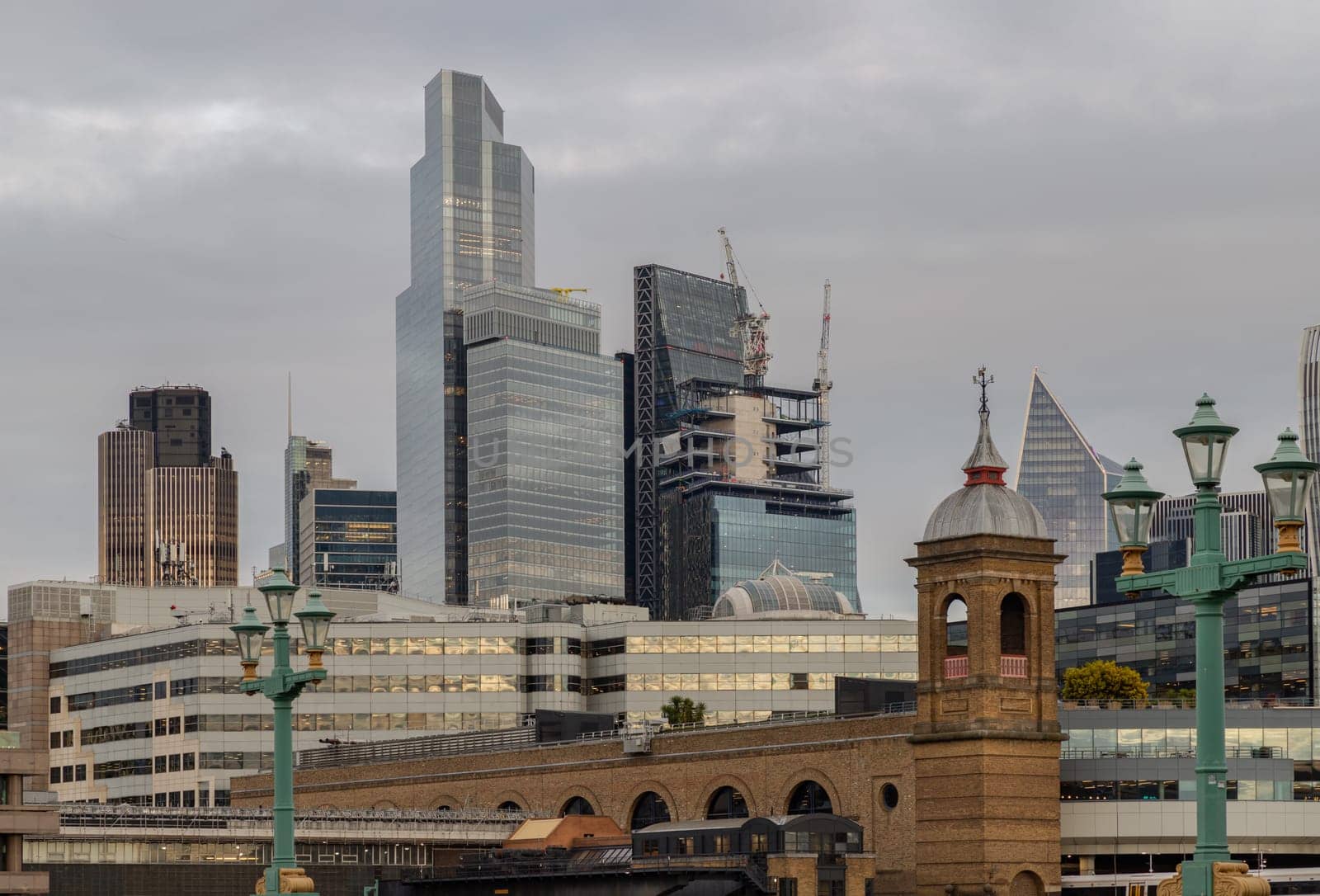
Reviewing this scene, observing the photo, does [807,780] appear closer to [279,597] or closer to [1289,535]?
[279,597]

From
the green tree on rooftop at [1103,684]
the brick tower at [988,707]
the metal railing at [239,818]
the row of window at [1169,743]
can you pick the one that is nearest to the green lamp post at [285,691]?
the brick tower at [988,707]

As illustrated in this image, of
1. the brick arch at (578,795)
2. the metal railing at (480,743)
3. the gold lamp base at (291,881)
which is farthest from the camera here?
the brick arch at (578,795)

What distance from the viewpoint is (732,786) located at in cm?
11331

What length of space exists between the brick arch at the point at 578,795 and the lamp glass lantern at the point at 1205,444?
90.1m

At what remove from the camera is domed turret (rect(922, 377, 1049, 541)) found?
9969cm

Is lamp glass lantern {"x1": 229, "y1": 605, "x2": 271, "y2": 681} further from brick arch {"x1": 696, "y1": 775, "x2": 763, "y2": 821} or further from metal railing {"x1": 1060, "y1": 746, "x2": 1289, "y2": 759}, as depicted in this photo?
brick arch {"x1": 696, "y1": 775, "x2": 763, "y2": 821}

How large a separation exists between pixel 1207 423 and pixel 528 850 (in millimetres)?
85075

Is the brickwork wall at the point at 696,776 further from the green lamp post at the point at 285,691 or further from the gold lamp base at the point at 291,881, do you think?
the green lamp post at the point at 285,691

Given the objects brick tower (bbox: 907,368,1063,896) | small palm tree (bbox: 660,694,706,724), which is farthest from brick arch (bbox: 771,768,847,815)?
small palm tree (bbox: 660,694,706,724)

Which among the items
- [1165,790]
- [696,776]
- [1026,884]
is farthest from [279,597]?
[696,776]

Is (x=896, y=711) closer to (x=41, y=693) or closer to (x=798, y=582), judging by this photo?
(x=798, y=582)

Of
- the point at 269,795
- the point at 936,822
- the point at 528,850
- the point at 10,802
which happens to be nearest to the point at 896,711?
the point at 936,822

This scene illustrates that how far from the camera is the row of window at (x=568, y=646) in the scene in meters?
170

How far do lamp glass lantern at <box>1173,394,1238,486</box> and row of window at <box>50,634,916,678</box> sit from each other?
5333 inches
